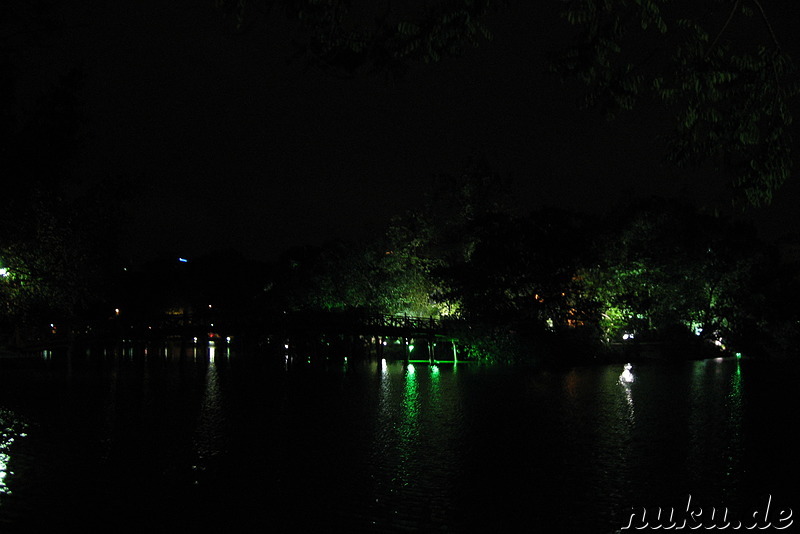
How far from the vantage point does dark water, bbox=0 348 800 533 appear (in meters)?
10.6

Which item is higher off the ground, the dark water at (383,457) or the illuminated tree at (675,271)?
the illuminated tree at (675,271)

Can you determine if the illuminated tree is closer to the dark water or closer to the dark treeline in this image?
the dark treeline

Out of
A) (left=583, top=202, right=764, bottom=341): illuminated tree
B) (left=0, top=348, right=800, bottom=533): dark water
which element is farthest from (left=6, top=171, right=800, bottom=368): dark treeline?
(left=0, top=348, right=800, bottom=533): dark water

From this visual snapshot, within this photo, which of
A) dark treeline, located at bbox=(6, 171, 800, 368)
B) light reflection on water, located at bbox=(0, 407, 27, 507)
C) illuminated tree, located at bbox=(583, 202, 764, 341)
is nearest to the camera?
light reflection on water, located at bbox=(0, 407, 27, 507)

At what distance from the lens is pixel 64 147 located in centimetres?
1955

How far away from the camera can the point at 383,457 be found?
1469 centimetres

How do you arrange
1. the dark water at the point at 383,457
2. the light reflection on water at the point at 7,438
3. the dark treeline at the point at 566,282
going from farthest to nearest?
1. the dark treeline at the point at 566,282
2. the light reflection on water at the point at 7,438
3. the dark water at the point at 383,457

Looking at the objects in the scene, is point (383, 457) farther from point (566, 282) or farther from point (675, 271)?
point (675, 271)

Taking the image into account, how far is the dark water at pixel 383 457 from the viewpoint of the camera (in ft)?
34.8

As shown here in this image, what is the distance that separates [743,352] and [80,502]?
194 feet

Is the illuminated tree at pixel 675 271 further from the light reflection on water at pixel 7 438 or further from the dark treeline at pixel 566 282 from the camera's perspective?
the light reflection on water at pixel 7 438

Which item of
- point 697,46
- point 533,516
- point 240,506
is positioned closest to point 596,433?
point 533,516

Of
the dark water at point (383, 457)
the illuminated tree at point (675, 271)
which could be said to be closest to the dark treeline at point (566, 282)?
the illuminated tree at point (675, 271)

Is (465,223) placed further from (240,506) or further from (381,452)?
(240,506)
